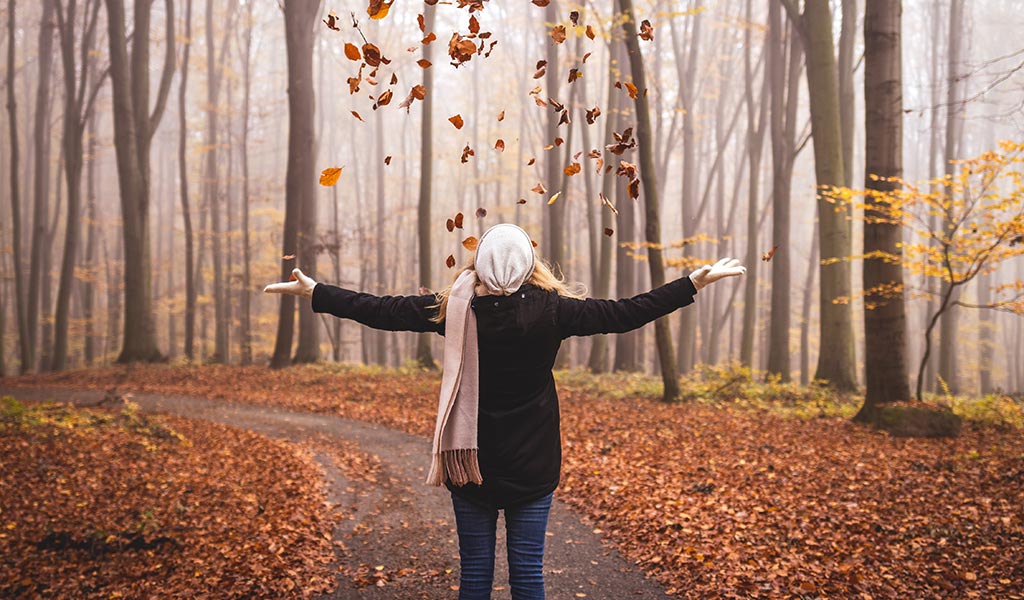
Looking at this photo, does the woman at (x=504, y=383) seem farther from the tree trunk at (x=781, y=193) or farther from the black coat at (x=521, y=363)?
the tree trunk at (x=781, y=193)

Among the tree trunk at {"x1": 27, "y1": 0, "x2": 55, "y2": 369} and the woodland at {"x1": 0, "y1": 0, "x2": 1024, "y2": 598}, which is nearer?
the woodland at {"x1": 0, "y1": 0, "x2": 1024, "y2": 598}

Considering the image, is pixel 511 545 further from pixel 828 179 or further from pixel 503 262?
pixel 828 179

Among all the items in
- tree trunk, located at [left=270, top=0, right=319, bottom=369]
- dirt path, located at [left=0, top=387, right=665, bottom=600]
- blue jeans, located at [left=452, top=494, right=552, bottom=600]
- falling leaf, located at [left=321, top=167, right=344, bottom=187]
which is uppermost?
tree trunk, located at [left=270, top=0, right=319, bottom=369]

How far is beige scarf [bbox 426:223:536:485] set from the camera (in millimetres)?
2703

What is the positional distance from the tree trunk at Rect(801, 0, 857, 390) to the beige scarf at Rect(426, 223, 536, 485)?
1055 centimetres

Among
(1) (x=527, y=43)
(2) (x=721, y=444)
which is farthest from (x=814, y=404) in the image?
(1) (x=527, y=43)

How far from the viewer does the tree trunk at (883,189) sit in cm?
932

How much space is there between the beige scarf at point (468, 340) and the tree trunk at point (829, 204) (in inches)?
415

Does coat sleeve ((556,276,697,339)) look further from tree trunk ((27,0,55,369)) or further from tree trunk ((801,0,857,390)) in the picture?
tree trunk ((27,0,55,369))

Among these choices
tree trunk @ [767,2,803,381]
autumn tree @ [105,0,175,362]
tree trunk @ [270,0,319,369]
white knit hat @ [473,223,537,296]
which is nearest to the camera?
white knit hat @ [473,223,537,296]

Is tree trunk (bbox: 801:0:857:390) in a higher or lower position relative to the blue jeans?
higher

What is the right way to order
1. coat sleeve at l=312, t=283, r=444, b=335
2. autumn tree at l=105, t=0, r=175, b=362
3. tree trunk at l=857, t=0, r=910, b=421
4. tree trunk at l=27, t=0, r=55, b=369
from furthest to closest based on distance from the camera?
tree trunk at l=27, t=0, r=55, b=369 → autumn tree at l=105, t=0, r=175, b=362 → tree trunk at l=857, t=0, r=910, b=421 → coat sleeve at l=312, t=283, r=444, b=335

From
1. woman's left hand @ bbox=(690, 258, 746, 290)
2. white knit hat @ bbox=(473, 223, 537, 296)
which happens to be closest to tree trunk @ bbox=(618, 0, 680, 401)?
woman's left hand @ bbox=(690, 258, 746, 290)

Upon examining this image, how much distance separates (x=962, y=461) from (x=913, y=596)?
12.6ft
